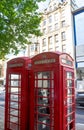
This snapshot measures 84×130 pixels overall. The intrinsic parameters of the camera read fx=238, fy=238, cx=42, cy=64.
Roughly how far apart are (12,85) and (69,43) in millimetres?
32536

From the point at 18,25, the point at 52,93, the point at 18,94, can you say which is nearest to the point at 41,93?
the point at 52,93

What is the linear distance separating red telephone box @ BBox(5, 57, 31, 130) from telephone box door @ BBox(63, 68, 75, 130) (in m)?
1.06

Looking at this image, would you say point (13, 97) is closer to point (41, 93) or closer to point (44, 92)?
point (41, 93)

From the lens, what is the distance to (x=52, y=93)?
529 cm

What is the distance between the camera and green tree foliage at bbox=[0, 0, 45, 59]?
9.91m

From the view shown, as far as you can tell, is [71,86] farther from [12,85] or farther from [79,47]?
[79,47]

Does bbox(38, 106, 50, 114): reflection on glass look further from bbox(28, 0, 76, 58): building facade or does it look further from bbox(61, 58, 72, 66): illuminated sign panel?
bbox(28, 0, 76, 58): building facade

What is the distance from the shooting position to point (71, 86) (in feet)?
19.0

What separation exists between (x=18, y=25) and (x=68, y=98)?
598cm

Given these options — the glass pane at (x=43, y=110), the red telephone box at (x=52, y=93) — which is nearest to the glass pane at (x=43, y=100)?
the red telephone box at (x=52, y=93)

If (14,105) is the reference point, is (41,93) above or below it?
above

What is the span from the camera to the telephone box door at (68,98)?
17.2 feet

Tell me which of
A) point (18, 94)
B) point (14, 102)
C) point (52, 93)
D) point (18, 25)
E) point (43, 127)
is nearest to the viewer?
point (52, 93)

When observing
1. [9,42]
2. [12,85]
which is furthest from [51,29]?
[12,85]
